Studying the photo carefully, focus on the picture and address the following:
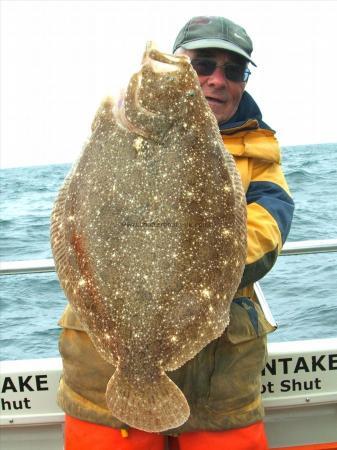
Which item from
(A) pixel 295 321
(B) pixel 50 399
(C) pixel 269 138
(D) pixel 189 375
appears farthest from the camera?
(A) pixel 295 321

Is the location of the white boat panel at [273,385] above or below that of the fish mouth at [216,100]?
below

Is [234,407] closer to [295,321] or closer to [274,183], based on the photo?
[274,183]

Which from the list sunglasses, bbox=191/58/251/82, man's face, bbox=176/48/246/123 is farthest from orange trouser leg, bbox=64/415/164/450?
sunglasses, bbox=191/58/251/82

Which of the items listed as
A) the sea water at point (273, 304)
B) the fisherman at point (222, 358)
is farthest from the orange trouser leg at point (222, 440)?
the sea water at point (273, 304)

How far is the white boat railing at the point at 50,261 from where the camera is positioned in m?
3.53

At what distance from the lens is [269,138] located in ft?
8.72

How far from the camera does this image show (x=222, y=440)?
2494 millimetres

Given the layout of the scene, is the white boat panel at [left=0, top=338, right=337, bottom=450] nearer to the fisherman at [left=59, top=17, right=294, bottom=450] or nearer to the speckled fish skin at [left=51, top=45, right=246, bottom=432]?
the fisherman at [left=59, top=17, right=294, bottom=450]

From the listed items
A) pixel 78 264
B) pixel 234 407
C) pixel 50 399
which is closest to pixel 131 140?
pixel 78 264

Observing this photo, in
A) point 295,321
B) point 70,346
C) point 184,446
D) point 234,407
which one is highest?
point 70,346

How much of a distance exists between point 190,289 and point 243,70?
121 cm

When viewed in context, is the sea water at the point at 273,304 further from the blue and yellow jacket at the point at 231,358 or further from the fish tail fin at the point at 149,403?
the fish tail fin at the point at 149,403

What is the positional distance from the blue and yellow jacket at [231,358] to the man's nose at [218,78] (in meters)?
0.19

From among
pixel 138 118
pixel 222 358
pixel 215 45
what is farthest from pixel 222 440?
pixel 215 45
